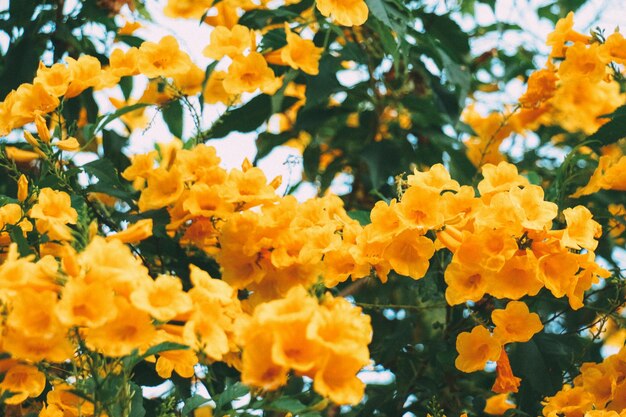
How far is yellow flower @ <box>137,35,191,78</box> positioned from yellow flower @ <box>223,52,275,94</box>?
4.0 inches

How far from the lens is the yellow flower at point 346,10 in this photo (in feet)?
5.99

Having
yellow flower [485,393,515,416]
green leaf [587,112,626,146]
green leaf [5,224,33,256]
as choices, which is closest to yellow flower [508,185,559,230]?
green leaf [587,112,626,146]

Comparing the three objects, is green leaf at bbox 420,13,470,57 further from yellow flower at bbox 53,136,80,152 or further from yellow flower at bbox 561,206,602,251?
yellow flower at bbox 53,136,80,152

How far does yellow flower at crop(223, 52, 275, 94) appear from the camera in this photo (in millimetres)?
1878

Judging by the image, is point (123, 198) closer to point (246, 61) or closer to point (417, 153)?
point (246, 61)

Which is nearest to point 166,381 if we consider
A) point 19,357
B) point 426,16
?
point 19,357

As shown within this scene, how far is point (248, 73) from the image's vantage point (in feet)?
6.26

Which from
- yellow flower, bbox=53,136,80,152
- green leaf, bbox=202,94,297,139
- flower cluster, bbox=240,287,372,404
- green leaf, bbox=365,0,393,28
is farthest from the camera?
green leaf, bbox=202,94,297,139

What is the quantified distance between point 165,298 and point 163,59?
2.87ft

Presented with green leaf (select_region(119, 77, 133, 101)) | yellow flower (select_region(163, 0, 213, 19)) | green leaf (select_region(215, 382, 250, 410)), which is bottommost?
green leaf (select_region(215, 382, 250, 410))

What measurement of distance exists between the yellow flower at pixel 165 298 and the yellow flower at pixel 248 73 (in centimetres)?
84

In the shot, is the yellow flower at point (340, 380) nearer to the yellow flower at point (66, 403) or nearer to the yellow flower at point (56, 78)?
the yellow flower at point (66, 403)

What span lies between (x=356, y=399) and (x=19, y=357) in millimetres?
450

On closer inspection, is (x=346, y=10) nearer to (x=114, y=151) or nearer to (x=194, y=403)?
(x=114, y=151)
